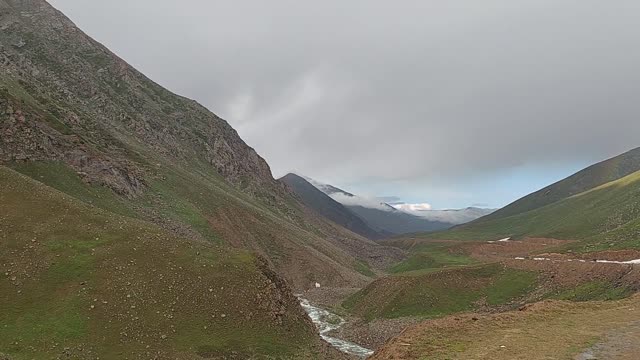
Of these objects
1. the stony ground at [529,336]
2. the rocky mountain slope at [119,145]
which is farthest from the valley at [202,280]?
the rocky mountain slope at [119,145]

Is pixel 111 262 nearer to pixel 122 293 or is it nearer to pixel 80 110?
pixel 122 293

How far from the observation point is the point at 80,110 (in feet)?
436

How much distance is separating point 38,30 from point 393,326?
16474 cm

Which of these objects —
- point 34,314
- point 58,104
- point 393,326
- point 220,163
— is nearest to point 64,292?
point 34,314

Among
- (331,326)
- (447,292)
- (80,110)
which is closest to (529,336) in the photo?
(447,292)

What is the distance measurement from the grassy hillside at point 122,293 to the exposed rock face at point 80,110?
1128 inches

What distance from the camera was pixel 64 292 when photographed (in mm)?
49562

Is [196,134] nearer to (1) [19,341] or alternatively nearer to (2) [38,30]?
(2) [38,30]

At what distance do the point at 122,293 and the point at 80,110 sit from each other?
9875 centimetres

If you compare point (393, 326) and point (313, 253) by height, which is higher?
point (313, 253)

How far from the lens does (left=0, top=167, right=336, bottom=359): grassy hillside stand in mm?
45219

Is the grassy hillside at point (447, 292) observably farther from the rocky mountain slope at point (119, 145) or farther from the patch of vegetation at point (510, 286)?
the rocky mountain slope at point (119, 145)

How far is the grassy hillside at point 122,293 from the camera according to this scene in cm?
4522

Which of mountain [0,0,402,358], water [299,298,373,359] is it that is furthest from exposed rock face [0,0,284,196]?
water [299,298,373,359]
